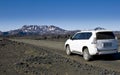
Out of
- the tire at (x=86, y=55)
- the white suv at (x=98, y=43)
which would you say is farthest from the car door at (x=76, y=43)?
the tire at (x=86, y=55)

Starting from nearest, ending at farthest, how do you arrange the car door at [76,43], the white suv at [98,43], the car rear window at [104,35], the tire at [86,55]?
the white suv at [98,43], the car rear window at [104,35], the tire at [86,55], the car door at [76,43]

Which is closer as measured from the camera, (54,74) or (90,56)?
(54,74)

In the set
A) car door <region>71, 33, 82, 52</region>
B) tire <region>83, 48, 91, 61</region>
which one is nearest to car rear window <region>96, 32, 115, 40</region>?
tire <region>83, 48, 91, 61</region>

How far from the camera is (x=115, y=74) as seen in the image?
41.4ft

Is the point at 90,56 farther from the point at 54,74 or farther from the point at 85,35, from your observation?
the point at 54,74

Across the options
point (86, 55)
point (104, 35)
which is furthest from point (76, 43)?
point (104, 35)

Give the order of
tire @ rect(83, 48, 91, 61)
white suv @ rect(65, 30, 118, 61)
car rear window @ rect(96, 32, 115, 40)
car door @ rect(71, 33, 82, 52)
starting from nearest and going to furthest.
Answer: white suv @ rect(65, 30, 118, 61) → car rear window @ rect(96, 32, 115, 40) → tire @ rect(83, 48, 91, 61) → car door @ rect(71, 33, 82, 52)

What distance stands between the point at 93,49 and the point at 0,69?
6.24 metres

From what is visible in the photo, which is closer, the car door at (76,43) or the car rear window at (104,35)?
the car rear window at (104,35)

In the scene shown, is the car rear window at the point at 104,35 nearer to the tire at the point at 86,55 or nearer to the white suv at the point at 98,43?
the white suv at the point at 98,43

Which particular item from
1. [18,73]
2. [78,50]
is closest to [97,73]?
[18,73]

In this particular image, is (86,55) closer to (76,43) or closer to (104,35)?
(104,35)

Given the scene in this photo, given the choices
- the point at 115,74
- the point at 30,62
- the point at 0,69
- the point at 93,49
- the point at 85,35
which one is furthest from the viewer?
the point at 85,35

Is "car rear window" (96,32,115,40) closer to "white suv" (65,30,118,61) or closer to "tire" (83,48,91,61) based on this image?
"white suv" (65,30,118,61)
